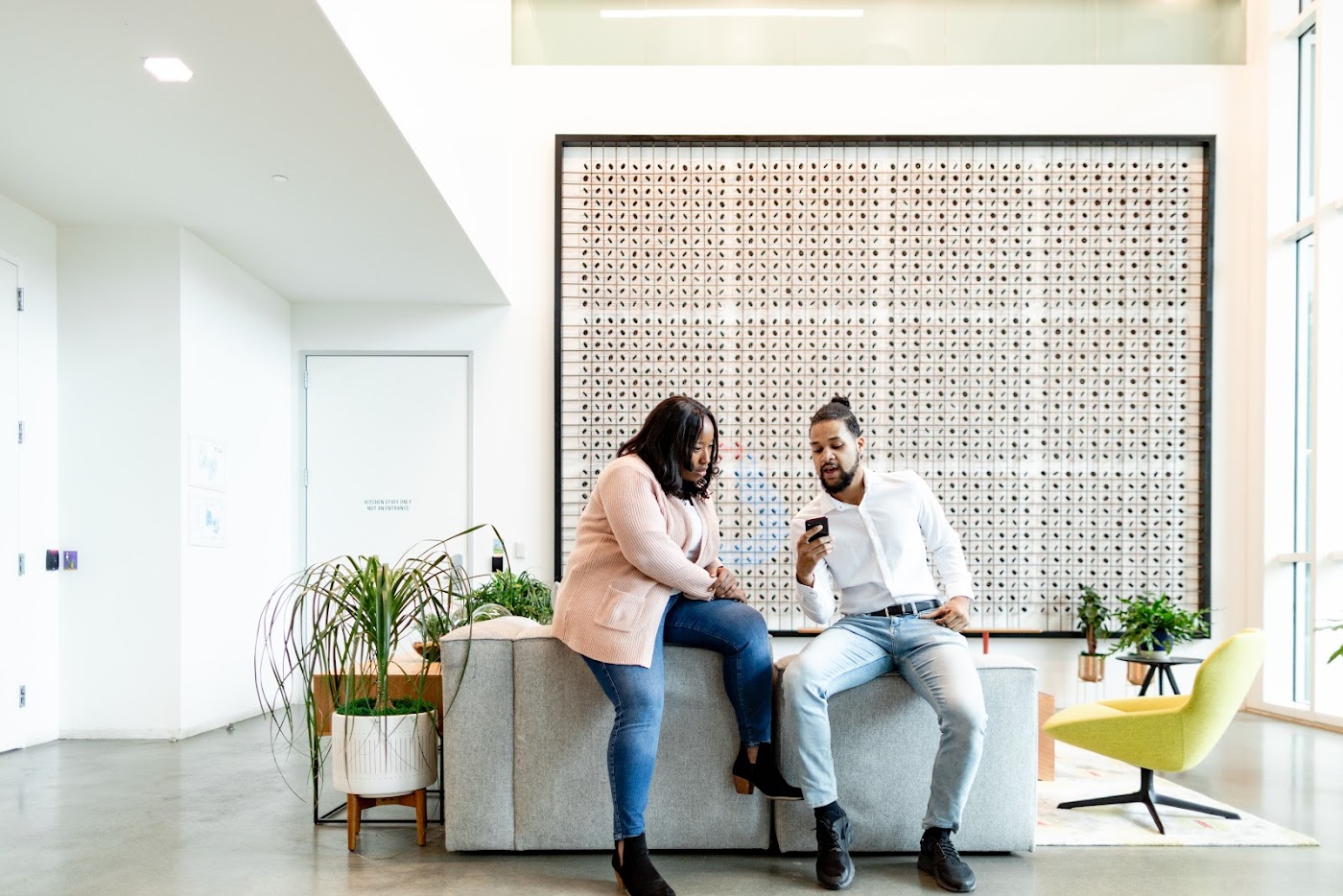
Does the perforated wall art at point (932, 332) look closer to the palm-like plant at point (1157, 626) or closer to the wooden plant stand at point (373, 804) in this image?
the palm-like plant at point (1157, 626)

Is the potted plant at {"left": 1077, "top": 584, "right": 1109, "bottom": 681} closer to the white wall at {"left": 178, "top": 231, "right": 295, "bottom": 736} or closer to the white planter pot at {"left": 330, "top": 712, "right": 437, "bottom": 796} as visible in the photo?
the white planter pot at {"left": 330, "top": 712, "right": 437, "bottom": 796}

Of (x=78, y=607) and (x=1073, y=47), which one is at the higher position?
(x=1073, y=47)

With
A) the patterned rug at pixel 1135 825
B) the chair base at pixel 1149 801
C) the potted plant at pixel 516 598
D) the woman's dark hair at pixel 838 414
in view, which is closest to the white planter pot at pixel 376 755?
the potted plant at pixel 516 598

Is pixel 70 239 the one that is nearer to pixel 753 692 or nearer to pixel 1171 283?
pixel 753 692

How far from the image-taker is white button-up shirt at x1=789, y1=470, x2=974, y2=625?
3479 mm

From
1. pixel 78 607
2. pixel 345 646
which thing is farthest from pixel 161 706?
pixel 345 646

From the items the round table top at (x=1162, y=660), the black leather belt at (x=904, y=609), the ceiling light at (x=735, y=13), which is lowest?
the round table top at (x=1162, y=660)

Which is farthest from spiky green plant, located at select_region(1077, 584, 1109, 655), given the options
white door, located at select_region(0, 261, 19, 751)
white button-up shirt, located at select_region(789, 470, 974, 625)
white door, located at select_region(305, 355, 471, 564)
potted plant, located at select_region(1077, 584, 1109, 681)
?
white door, located at select_region(0, 261, 19, 751)

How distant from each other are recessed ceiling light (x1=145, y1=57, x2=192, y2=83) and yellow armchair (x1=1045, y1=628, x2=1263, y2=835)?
3475mm

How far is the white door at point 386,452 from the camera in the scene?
698cm

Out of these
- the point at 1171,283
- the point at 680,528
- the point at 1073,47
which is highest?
the point at 1073,47

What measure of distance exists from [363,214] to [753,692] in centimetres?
317

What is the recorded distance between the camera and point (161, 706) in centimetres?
547

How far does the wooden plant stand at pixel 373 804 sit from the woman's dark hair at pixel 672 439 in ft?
3.89
